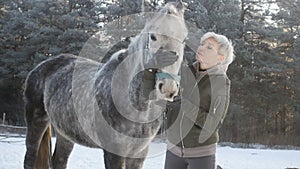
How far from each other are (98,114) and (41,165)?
176 cm

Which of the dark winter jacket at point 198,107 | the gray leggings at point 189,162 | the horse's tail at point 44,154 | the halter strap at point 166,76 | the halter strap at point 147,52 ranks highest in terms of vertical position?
the halter strap at point 147,52

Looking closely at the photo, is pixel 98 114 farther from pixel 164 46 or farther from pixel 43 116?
pixel 43 116

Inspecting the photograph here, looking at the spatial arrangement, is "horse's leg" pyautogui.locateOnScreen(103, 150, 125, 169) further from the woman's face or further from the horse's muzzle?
the woman's face

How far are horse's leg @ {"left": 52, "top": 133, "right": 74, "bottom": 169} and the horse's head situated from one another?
2.23 metres

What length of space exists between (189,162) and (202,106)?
456mm

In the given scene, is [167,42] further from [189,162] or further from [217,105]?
[189,162]

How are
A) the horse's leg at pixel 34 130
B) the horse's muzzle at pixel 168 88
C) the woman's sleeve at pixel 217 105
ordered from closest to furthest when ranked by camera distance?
the horse's muzzle at pixel 168 88, the woman's sleeve at pixel 217 105, the horse's leg at pixel 34 130

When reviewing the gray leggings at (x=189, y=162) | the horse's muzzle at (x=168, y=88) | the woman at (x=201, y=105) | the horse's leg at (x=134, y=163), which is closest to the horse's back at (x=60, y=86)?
the horse's leg at (x=134, y=163)

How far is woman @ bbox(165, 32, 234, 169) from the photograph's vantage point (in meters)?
2.39

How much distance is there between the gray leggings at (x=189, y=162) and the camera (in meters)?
2.50

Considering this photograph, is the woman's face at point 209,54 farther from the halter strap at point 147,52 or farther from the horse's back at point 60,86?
the horse's back at point 60,86

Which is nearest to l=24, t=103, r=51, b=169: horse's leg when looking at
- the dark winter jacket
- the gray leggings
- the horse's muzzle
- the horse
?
the horse

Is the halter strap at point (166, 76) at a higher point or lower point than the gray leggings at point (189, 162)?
higher

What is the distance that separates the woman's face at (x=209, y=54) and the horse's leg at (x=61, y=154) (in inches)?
95.0
